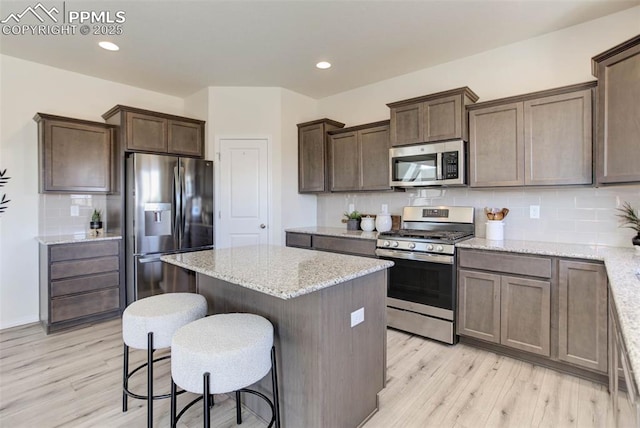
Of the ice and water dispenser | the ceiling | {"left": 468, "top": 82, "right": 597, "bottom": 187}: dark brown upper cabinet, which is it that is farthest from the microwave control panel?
the ice and water dispenser

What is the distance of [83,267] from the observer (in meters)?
3.39

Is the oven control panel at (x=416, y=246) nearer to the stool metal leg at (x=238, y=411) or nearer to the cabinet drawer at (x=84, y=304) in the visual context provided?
the stool metal leg at (x=238, y=411)

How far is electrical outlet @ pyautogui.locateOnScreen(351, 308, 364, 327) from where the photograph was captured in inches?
70.5

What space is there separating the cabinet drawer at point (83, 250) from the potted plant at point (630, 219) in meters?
4.62

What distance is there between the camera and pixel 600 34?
8.89 feet

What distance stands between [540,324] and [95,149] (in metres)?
4.60

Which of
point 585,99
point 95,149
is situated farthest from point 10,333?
point 585,99

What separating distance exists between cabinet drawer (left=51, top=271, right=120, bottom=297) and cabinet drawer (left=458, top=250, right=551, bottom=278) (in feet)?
11.7

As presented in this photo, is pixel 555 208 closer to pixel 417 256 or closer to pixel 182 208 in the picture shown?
pixel 417 256

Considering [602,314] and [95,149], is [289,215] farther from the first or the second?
[602,314]

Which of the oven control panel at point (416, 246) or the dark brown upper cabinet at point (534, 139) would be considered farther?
the oven control panel at point (416, 246)

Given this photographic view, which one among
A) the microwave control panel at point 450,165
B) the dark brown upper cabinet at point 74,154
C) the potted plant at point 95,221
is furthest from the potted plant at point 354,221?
the potted plant at point 95,221

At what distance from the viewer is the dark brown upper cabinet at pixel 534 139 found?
2.54 m

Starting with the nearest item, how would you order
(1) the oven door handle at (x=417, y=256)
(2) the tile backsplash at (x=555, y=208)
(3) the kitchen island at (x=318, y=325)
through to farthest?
(3) the kitchen island at (x=318, y=325) → (2) the tile backsplash at (x=555, y=208) → (1) the oven door handle at (x=417, y=256)
